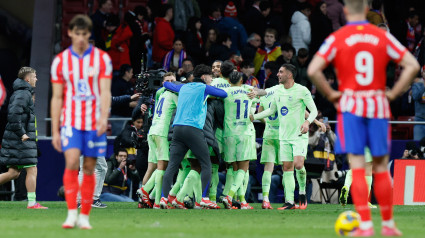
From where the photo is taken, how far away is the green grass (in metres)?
9.89

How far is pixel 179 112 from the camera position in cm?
1534

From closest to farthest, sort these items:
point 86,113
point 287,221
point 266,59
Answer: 1. point 86,113
2. point 287,221
3. point 266,59

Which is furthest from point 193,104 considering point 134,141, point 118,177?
point 118,177

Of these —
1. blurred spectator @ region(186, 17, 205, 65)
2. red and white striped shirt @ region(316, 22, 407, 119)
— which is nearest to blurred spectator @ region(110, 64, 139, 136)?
blurred spectator @ region(186, 17, 205, 65)

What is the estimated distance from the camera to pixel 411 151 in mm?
19922

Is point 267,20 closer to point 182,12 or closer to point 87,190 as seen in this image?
point 182,12

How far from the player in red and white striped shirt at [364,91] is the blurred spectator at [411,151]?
35.2 feet

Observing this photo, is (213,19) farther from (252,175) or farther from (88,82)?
(88,82)

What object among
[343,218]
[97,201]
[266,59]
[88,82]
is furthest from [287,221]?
[266,59]

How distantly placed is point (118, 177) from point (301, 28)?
257 inches

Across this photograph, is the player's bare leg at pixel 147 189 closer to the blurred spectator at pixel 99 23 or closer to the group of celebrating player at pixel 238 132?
the group of celebrating player at pixel 238 132

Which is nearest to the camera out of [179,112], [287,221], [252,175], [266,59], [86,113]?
[86,113]

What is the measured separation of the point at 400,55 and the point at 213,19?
14220 mm

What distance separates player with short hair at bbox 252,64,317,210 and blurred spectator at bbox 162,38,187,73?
561 cm
